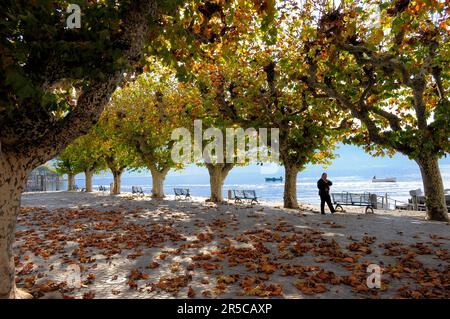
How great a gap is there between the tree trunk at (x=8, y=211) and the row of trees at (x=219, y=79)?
0.05ft

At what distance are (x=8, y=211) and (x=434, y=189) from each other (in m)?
17.1

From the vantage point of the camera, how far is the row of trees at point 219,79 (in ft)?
16.6

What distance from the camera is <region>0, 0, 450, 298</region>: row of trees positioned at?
16.6ft

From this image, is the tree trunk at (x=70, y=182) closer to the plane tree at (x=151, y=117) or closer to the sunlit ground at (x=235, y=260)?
the plane tree at (x=151, y=117)

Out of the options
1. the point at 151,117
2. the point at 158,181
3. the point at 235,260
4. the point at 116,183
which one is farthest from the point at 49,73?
the point at 116,183

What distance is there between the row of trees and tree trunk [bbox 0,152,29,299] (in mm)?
16

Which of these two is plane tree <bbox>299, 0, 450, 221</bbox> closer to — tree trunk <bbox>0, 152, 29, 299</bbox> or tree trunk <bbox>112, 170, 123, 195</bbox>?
tree trunk <bbox>0, 152, 29, 299</bbox>

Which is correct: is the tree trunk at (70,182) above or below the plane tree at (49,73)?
below

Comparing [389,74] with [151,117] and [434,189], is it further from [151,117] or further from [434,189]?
[151,117]

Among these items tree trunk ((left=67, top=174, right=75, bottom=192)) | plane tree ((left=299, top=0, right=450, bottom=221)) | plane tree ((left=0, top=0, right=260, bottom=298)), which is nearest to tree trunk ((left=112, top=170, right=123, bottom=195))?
tree trunk ((left=67, top=174, right=75, bottom=192))

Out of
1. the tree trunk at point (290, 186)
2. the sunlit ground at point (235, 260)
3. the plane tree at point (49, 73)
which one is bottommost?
the sunlit ground at point (235, 260)

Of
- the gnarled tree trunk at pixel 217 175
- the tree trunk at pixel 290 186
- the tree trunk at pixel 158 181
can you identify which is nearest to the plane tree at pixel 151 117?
the tree trunk at pixel 158 181

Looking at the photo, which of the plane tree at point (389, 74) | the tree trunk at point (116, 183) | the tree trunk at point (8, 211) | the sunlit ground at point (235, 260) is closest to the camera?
the tree trunk at point (8, 211)
